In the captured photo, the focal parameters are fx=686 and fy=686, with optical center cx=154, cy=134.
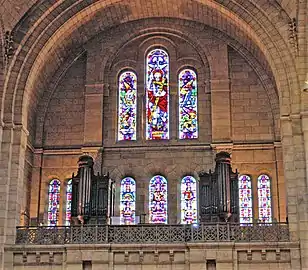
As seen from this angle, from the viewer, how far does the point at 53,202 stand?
29.8m

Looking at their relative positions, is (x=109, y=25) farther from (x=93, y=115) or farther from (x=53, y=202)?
(x=53, y=202)

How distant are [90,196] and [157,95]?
260 inches

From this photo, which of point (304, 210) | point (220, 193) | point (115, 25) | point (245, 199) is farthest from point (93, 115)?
point (304, 210)

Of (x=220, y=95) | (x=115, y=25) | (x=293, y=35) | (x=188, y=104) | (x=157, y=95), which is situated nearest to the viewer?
(x=293, y=35)

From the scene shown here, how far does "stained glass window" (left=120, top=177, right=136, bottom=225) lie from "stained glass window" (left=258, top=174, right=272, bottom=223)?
5.35 metres

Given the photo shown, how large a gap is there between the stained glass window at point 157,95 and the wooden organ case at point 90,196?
4141mm

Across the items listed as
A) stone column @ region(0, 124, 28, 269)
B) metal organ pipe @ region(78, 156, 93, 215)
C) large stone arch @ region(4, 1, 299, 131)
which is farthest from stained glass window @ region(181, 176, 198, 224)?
stone column @ region(0, 124, 28, 269)

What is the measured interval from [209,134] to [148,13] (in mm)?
6275

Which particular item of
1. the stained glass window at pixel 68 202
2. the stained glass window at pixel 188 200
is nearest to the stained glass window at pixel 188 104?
the stained glass window at pixel 188 200

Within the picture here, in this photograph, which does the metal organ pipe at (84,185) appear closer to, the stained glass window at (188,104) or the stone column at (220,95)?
the stained glass window at (188,104)

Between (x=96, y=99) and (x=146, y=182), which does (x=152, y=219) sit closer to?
(x=146, y=182)

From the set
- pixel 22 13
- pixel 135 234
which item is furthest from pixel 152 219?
pixel 22 13

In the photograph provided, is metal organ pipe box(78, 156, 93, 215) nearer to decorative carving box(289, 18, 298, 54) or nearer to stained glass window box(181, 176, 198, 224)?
stained glass window box(181, 176, 198, 224)

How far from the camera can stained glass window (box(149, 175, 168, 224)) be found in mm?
28984
